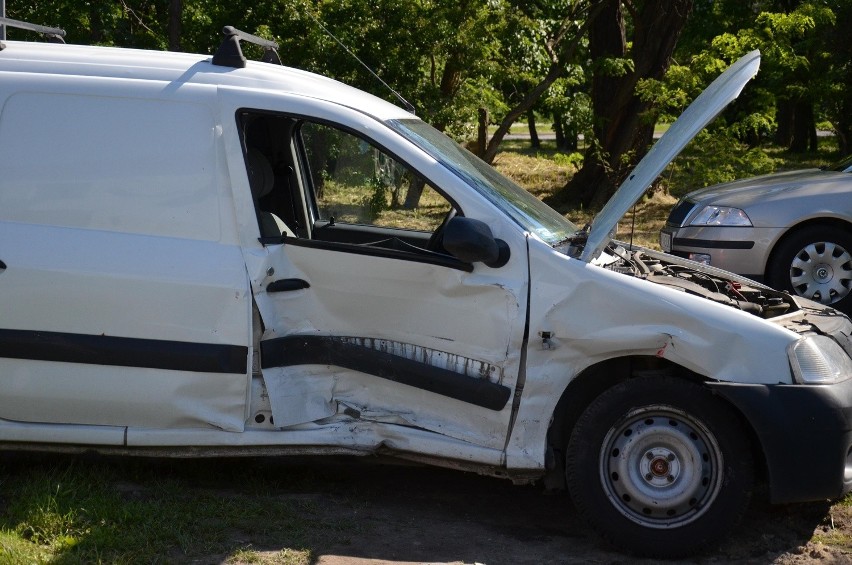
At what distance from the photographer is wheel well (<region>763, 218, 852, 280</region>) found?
845cm

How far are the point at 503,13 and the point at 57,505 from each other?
10200mm

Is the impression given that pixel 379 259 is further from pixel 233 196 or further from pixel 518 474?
pixel 518 474

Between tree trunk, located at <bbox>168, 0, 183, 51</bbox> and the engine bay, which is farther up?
tree trunk, located at <bbox>168, 0, 183, 51</bbox>

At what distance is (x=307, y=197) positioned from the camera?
5.71 meters

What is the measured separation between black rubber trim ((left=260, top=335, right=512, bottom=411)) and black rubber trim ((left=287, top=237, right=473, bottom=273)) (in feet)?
1.30

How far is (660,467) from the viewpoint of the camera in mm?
4223

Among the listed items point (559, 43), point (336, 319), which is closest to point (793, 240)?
point (336, 319)

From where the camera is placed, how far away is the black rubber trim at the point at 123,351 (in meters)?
4.46

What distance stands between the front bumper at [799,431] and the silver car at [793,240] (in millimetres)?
4532

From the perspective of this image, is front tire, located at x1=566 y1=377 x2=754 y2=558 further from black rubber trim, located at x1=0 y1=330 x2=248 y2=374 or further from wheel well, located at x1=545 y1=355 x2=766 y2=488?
black rubber trim, located at x1=0 y1=330 x2=248 y2=374

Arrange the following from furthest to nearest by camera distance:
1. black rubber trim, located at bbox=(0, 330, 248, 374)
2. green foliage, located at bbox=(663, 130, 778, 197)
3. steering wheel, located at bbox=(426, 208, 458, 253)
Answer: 1. green foliage, located at bbox=(663, 130, 778, 197)
2. steering wheel, located at bbox=(426, 208, 458, 253)
3. black rubber trim, located at bbox=(0, 330, 248, 374)

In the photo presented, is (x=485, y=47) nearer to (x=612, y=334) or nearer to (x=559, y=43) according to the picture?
(x=559, y=43)

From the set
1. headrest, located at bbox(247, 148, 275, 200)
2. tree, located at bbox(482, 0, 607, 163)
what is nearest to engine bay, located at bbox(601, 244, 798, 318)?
headrest, located at bbox(247, 148, 275, 200)

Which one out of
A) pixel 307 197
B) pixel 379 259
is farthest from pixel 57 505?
pixel 307 197
